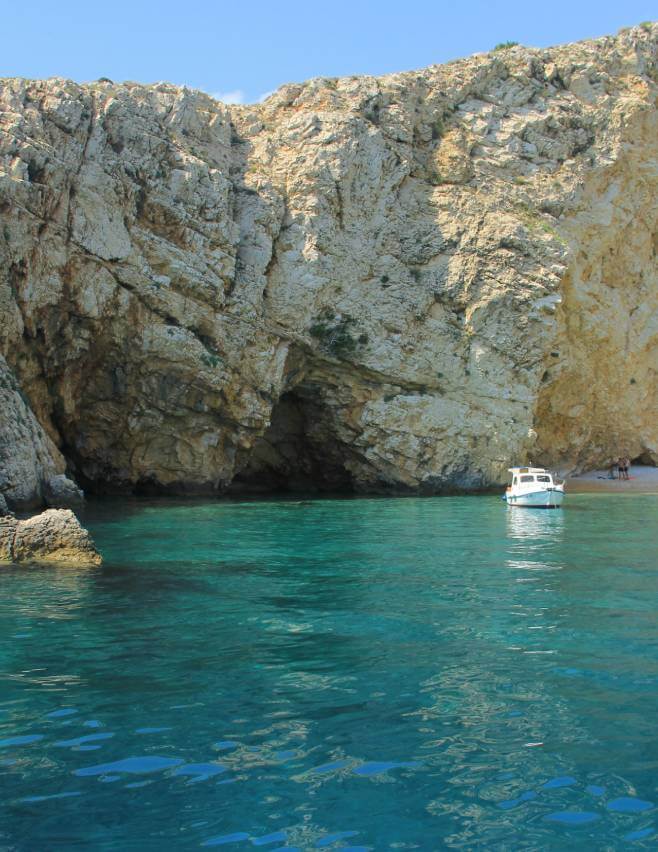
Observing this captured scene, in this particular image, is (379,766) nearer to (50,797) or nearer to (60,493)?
(50,797)

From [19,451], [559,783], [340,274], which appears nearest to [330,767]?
[559,783]

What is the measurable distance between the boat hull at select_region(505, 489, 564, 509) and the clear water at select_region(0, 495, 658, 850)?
14946 millimetres

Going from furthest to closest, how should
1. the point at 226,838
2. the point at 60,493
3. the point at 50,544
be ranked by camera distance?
1. the point at 60,493
2. the point at 50,544
3. the point at 226,838

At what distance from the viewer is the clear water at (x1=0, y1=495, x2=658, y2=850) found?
17.3 feet

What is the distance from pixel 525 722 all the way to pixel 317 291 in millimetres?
31232

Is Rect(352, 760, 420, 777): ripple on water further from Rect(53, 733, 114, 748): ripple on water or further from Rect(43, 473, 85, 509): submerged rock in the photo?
Rect(43, 473, 85, 509): submerged rock

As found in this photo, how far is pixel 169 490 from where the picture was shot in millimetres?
36312

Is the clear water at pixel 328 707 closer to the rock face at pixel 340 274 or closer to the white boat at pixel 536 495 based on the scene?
the rock face at pixel 340 274

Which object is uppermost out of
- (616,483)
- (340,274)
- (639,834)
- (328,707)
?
(340,274)

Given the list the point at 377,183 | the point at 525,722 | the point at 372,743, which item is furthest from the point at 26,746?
the point at 377,183

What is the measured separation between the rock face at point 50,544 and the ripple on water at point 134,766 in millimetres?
9757

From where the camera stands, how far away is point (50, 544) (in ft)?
51.3

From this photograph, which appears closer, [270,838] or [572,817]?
[270,838]

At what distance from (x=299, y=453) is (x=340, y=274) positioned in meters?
9.68
